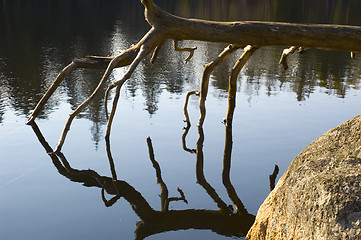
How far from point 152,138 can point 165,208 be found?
3.01 m

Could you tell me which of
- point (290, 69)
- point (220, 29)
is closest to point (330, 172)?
point (220, 29)

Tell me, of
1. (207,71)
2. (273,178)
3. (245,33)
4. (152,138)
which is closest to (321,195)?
(273,178)

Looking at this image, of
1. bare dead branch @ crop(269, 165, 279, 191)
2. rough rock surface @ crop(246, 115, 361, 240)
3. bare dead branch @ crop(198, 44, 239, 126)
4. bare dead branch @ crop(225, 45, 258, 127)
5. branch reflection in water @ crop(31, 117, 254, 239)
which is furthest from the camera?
bare dead branch @ crop(198, 44, 239, 126)

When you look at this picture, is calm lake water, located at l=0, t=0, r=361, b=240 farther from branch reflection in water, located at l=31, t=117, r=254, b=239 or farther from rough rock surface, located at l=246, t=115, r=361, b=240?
rough rock surface, located at l=246, t=115, r=361, b=240

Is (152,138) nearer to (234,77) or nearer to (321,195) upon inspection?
(234,77)

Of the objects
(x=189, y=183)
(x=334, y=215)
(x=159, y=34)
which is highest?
(x=159, y=34)

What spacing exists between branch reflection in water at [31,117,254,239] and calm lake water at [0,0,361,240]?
0.03 m

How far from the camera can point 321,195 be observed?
4.05 metres

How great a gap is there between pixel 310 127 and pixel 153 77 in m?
6.48

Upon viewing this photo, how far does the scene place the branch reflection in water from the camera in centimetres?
606

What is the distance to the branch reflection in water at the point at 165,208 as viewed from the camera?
19.9 feet

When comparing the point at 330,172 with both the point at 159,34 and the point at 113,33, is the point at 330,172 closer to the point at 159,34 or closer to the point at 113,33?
the point at 159,34

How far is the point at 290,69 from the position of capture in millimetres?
17797


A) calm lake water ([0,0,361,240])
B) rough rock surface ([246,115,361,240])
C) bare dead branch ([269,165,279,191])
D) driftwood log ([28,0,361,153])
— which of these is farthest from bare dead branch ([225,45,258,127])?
rough rock surface ([246,115,361,240])
